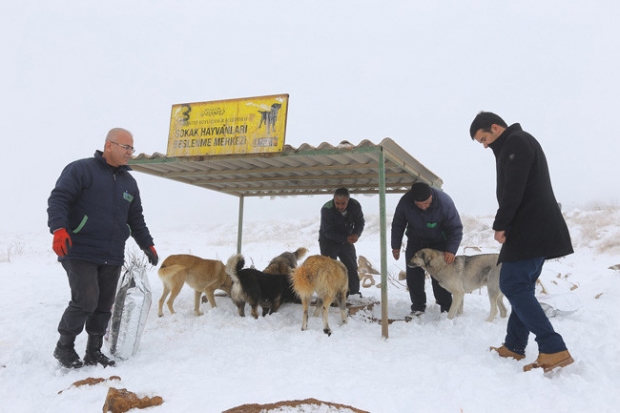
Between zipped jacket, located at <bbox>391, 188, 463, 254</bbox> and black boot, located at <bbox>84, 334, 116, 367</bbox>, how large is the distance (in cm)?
414

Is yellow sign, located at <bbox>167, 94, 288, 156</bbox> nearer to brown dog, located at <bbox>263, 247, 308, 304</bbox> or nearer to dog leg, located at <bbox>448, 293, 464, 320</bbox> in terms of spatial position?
brown dog, located at <bbox>263, 247, 308, 304</bbox>

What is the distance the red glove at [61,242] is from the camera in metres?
3.07

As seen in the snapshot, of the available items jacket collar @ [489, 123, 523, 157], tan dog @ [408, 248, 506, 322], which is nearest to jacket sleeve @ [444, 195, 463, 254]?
tan dog @ [408, 248, 506, 322]

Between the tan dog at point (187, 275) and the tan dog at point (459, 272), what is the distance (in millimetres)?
3259

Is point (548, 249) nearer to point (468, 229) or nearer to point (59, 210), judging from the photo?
point (59, 210)

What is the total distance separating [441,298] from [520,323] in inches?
99.6

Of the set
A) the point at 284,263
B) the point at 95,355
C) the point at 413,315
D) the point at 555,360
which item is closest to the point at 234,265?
the point at 284,263

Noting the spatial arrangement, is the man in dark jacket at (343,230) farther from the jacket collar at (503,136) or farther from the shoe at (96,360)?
the shoe at (96,360)

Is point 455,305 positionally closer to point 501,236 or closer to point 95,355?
point 501,236

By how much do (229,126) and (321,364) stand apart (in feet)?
11.5

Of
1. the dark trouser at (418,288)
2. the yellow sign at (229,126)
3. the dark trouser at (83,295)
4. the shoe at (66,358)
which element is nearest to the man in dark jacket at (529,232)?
the dark trouser at (418,288)

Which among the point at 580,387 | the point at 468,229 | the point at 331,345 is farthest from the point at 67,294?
the point at 468,229

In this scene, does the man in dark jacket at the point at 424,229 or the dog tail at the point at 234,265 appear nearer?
the dog tail at the point at 234,265

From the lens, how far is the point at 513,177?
3.24m
